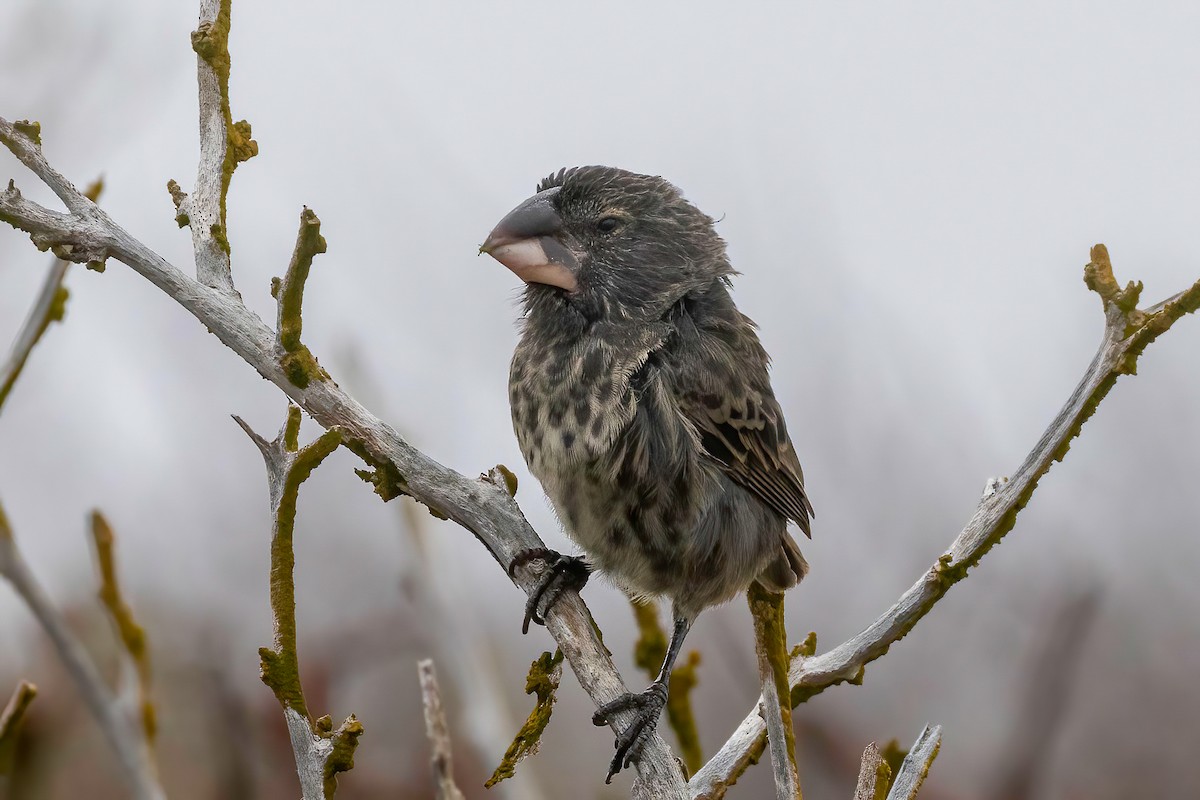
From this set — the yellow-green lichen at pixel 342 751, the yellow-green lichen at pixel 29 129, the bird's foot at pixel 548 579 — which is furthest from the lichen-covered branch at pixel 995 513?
the yellow-green lichen at pixel 29 129

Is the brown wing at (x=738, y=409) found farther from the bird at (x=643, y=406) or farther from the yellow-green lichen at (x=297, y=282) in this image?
the yellow-green lichen at (x=297, y=282)

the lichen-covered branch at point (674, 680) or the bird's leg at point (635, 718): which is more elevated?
the lichen-covered branch at point (674, 680)

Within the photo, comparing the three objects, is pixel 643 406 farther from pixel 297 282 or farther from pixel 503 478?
pixel 297 282

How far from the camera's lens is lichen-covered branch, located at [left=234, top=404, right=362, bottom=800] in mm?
1612

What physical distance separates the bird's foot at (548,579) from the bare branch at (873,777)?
2.79ft

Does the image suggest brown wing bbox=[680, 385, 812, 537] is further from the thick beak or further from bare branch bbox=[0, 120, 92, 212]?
bare branch bbox=[0, 120, 92, 212]

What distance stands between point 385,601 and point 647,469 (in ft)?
5.41

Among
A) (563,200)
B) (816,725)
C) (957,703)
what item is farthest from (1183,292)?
(957,703)

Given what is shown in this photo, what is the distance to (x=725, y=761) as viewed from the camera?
2.36m

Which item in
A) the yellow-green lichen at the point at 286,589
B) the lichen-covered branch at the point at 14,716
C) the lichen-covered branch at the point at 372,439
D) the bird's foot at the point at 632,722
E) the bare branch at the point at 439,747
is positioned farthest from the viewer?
the bird's foot at the point at 632,722

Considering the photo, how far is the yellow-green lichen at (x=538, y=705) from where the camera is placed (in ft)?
6.36

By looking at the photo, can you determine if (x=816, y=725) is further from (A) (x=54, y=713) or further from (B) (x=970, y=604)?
(A) (x=54, y=713)

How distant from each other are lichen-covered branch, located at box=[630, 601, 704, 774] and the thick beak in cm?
→ 86

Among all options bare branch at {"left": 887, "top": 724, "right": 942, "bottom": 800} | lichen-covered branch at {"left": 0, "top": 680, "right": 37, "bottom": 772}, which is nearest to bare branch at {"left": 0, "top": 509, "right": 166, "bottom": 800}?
lichen-covered branch at {"left": 0, "top": 680, "right": 37, "bottom": 772}
